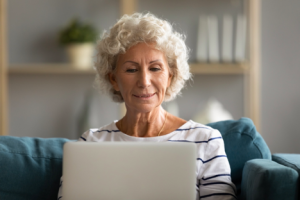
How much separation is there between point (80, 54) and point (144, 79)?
1.70m

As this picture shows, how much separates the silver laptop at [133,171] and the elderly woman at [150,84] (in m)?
0.41

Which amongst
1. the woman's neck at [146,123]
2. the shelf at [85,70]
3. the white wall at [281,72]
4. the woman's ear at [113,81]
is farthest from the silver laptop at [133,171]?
the white wall at [281,72]

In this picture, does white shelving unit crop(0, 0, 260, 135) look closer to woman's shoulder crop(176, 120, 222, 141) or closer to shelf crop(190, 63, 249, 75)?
shelf crop(190, 63, 249, 75)

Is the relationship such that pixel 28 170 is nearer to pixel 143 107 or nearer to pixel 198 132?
pixel 143 107

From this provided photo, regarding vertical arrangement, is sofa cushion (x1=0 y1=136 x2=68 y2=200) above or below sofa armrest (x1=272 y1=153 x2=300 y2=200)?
below

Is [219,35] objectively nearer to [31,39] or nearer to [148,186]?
[31,39]

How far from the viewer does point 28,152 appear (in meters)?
1.69

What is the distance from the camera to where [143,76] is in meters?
1.57

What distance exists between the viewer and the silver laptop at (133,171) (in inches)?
41.6

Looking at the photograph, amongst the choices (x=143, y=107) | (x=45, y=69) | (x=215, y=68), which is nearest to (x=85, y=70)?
(x=45, y=69)

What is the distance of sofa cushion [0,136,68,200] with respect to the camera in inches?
63.6

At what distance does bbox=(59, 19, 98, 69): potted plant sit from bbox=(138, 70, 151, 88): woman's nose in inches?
64.8

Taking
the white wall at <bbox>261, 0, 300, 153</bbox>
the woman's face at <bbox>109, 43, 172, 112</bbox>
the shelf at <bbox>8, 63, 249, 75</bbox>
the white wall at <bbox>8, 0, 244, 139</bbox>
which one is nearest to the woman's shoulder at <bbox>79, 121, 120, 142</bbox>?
the woman's face at <bbox>109, 43, 172, 112</bbox>

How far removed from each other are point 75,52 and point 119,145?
221 centimetres
